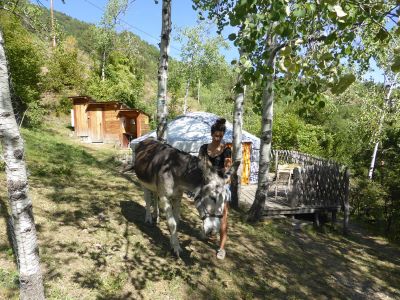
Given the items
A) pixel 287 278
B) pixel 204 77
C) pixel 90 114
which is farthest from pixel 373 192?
pixel 204 77

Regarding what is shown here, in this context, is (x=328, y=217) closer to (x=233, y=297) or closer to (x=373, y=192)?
(x=373, y=192)

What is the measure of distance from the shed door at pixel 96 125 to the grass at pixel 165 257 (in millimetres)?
17873

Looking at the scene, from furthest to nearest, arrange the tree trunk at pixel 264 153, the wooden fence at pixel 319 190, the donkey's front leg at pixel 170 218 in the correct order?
the wooden fence at pixel 319 190, the tree trunk at pixel 264 153, the donkey's front leg at pixel 170 218

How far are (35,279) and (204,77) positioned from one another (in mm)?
45405


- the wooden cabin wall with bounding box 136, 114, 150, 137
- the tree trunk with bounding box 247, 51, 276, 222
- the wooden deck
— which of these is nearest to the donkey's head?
the tree trunk with bounding box 247, 51, 276, 222

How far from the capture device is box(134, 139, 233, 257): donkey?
211 inches

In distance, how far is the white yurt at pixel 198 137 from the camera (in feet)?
53.3

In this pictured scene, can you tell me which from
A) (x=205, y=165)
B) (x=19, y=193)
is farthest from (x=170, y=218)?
(x=19, y=193)

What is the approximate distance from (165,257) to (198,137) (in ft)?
33.9

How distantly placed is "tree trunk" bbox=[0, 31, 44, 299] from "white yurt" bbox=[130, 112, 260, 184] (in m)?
12.1

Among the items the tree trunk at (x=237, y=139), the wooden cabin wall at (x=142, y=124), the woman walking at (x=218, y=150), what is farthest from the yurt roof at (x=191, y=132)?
the wooden cabin wall at (x=142, y=124)

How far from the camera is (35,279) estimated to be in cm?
409

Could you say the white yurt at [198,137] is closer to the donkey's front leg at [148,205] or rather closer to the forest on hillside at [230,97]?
the forest on hillside at [230,97]

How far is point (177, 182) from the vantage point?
6316mm
